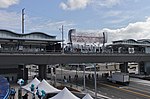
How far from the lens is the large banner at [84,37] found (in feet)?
268

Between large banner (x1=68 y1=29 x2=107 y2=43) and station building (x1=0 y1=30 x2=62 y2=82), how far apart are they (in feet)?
13.1

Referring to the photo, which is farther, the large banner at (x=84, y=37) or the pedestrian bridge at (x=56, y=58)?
the large banner at (x=84, y=37)

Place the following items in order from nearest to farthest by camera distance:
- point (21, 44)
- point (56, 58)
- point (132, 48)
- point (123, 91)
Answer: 1. point (123, 91)
2. point (56, 58)
3. point (21, 44)
4. point (132, 48)

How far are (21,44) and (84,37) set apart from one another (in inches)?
768

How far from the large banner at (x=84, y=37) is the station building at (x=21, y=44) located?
13.1 ft

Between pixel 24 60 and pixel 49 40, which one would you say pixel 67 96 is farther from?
pixel 49 40

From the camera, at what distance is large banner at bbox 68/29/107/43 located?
81.6 m

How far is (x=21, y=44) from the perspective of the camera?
80.2m

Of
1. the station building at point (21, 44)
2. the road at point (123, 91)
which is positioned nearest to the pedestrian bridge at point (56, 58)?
the station building at point (21, 44)

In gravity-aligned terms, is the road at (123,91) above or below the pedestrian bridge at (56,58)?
below

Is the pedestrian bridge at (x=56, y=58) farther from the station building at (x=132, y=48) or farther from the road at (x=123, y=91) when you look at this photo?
the station building at (x=132, y=48)

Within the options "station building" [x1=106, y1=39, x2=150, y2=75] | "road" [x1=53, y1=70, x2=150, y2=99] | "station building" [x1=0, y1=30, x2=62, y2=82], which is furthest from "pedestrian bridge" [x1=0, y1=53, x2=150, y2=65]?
"station building" [x1=106, y1=39, x2=150, y2=75]

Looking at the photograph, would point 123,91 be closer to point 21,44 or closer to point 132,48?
point 21,44

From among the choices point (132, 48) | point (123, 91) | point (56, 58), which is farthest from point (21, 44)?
point (132, 48)
